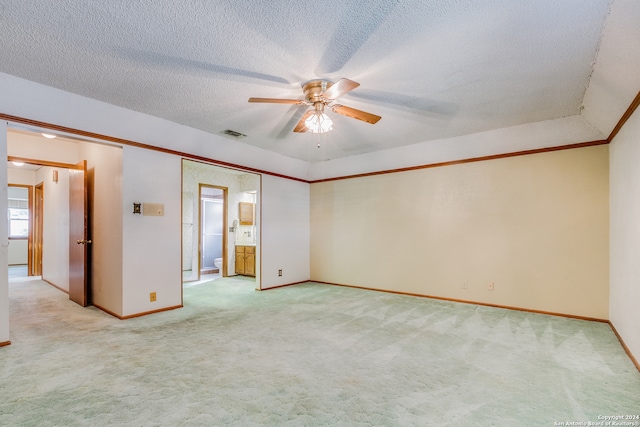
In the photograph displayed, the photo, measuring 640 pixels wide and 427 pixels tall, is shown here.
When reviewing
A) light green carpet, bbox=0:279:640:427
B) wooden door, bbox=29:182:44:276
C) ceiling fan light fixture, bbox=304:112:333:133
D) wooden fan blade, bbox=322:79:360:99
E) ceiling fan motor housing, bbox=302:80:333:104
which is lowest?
light green carpet, bbox=0:279:640:427

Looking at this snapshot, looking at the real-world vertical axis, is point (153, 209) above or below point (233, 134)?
below

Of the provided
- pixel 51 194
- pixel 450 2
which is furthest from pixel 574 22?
pixel 51 194

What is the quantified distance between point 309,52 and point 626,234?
342cm

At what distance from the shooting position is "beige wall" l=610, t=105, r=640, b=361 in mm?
2570

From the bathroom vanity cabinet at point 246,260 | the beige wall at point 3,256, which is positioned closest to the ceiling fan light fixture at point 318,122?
the beige wall at point 3,256

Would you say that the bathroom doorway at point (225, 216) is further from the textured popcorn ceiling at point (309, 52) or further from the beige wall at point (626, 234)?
the beige wall at point (626, 234)

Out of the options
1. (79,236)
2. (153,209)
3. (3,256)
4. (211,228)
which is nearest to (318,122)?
(153,209)

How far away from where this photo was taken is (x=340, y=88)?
252cm

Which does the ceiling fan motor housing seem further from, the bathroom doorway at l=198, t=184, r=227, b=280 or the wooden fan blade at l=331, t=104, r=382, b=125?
the bathroom doorway at l=198, t=184, r=227, b=280

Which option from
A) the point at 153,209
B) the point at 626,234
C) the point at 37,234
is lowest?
the point at 37,234

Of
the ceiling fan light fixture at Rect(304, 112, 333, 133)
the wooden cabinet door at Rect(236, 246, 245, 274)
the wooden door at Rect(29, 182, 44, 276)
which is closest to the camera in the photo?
the ceiling fan light fixture at Rect(304, 112, 333, 133)

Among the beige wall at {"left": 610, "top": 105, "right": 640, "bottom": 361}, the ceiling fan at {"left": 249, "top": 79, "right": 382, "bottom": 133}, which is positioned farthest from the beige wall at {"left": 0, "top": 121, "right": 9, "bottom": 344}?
→ the beige wall at {"left": 610, "top": 105, "right": 640, "bottom": 361}

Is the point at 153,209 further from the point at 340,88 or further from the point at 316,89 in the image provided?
the point at 340,88

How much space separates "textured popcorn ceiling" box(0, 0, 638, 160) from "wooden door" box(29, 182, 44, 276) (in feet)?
17.0
